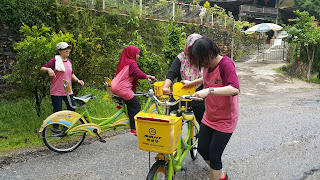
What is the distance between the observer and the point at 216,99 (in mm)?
2803

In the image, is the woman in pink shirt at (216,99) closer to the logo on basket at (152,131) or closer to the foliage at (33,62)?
the logo on basket at (152,131)

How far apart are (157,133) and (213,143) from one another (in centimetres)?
74

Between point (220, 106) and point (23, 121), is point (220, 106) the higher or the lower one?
the higher one

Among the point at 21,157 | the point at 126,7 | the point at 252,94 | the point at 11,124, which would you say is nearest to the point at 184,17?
the point at 126,7

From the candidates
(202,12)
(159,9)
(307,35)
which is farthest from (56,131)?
(307,35)

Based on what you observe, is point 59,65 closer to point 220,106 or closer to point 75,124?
point 75,124

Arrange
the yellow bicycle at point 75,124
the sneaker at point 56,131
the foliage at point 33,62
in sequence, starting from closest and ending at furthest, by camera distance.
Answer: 1. the yellow bicycle at point 75,124
2. the sneaker at point 56,131
3. the foliage at point 33,62

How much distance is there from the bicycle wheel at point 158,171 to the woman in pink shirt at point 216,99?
1.66ft

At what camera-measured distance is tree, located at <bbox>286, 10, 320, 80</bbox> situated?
→ 1362 centimetres

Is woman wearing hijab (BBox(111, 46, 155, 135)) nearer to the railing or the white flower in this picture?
the railing

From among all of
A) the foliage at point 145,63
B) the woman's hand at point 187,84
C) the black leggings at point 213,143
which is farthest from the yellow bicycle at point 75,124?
the foliage at point 145,63

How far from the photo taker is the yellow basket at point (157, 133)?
2398mm

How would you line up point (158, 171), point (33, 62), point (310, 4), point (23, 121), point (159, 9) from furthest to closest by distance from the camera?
point (310, 4), point (159, 9), point (23, 121), point (33, 62), point (158, 171)

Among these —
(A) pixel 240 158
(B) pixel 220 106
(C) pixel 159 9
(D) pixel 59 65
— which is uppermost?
(C) pixel 159 9
